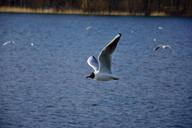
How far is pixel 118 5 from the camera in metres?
77.1

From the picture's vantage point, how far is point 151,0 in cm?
7894

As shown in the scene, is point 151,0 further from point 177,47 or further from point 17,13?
point 177,47

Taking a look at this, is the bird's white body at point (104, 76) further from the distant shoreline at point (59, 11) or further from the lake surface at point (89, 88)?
the distant shoreline at point (59, 11)

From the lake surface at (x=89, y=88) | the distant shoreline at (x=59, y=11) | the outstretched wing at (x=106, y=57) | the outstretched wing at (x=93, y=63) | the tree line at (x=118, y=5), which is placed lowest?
the distant shoreline at (x=59, y=11)

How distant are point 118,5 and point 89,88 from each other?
5489 cm

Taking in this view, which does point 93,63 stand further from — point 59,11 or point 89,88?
point 59,11

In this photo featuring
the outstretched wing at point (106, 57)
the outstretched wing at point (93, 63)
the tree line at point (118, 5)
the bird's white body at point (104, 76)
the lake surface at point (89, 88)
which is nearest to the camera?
the outstretched wing at point (106, 57)

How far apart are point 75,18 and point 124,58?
148 feet

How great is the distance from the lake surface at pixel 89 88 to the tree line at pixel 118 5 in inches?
1261

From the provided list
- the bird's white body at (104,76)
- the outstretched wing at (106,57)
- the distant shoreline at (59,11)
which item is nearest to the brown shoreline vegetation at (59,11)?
the distant shoreline at (59,11)

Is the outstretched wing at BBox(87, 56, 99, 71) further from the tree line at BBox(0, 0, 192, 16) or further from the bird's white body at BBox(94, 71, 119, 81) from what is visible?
the tree line at BBox(0, 0, 192, 16)

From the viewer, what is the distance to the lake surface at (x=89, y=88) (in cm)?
1839

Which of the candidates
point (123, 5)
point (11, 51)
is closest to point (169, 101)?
point (11, 51)

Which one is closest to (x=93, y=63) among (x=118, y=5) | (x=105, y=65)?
(x=105, y=65)
